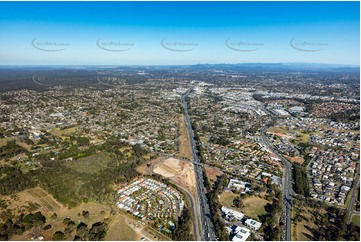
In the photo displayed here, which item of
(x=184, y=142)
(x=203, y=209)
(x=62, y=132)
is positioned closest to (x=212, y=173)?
(x=203, y=209)

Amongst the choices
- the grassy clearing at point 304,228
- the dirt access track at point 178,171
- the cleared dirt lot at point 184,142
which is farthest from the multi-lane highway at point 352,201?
the cleared dirt lot at point 184,142

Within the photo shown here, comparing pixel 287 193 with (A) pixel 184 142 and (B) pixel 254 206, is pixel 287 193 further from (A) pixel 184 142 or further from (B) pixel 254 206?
(A) pixel 184 142

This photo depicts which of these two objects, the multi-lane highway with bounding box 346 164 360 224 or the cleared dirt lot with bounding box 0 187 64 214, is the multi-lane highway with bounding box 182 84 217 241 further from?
the cleared dirt lot with bounding box 0 187 64 214

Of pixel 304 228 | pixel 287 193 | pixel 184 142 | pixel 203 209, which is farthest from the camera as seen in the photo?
pixel 184 142

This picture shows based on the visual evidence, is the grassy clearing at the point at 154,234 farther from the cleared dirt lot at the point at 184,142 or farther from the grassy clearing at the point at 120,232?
the cleared dirt lot at the point at 184,142

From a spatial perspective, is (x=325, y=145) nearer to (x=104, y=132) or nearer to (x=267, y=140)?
(x=267, y=140)

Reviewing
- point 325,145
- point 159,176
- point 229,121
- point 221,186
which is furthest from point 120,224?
point 229,121

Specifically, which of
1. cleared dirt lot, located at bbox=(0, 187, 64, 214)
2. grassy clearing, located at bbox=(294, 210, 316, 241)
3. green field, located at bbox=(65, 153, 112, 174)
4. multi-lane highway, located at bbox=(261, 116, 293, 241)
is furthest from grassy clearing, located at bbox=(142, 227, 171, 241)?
green field, located at bbox=(65, 153, 112, 174)
